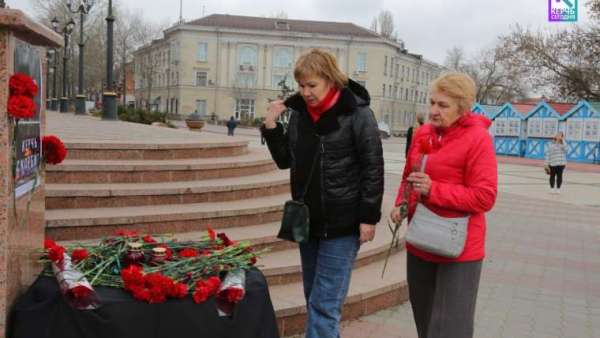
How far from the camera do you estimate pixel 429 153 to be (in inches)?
128

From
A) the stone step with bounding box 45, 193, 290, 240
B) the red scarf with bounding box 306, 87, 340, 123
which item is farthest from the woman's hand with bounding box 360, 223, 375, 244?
the stone step with bounding box 45, 193, 290, 240

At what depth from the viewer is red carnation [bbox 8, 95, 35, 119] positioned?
2.58m

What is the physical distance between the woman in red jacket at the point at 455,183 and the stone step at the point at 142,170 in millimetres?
3464

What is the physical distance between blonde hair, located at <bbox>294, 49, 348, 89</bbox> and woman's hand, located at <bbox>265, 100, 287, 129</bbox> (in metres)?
0.22

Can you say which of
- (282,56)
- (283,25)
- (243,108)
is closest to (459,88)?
(243,108)

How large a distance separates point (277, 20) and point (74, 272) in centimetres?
7985

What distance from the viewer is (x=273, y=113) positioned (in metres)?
3.36

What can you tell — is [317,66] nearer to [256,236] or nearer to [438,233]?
[438,233]

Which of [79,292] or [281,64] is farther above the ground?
[281,64]

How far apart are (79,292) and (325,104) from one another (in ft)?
5.09

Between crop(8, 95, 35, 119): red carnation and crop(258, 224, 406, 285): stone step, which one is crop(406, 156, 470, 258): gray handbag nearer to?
crop(258, 224, 406, 285): stone step

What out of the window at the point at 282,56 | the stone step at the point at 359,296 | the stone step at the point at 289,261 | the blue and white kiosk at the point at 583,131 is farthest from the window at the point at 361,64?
the stone step at the point at 359,296

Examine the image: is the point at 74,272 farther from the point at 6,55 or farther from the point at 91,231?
the point at 91,231

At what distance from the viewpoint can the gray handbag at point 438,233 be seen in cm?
310
